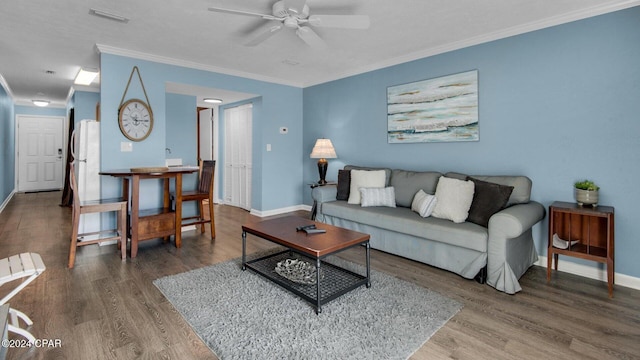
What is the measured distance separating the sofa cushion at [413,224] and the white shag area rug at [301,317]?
0.56m

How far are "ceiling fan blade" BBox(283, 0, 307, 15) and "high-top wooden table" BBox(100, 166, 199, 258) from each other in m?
Answer: 2.01

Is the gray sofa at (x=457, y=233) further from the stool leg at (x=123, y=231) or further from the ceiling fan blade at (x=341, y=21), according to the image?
the stool leg at (x=123, y=231)

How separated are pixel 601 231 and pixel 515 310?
4.18 feet

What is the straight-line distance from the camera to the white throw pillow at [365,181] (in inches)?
161

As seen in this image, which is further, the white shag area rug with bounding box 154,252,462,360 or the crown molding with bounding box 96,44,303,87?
the crown molding with bounding box 96,44,303,87

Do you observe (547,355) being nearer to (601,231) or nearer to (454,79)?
(601,231)

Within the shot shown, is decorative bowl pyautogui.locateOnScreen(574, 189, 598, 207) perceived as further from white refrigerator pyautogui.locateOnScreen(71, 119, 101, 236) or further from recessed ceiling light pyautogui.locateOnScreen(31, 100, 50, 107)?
→ recessed ceiling light pyautogui.locateOnScreen(31, 100, 50, 107)

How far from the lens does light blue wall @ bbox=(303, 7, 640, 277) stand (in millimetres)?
2664

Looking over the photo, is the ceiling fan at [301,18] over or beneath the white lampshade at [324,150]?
over

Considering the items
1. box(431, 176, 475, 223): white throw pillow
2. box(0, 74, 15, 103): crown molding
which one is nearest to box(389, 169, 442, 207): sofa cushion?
box(431, 176, 475, 223): white throw pillow

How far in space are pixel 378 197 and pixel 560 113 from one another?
1976 mm

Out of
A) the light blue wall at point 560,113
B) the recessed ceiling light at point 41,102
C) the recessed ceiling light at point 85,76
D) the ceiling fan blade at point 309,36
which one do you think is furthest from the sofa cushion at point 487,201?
the recessed ceiling light at point 41,102

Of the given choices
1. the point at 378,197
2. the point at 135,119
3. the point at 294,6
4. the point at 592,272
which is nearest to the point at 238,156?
the point at 135,119

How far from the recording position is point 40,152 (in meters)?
8.57
